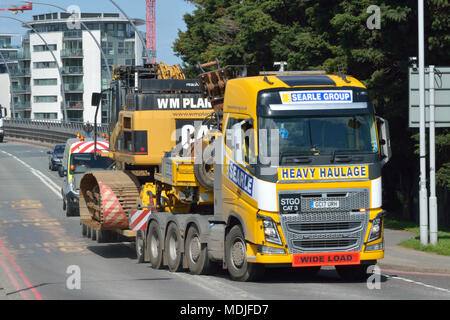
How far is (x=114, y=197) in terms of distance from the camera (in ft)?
70.0

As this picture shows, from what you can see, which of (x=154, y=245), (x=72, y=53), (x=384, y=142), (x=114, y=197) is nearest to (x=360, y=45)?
(x=114, y=197)

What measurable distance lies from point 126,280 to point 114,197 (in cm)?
422

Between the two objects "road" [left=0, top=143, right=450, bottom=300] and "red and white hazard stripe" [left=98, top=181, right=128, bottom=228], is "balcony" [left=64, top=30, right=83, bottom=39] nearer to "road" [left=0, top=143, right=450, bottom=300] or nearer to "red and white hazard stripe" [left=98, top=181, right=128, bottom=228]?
"road" [left=0, top=143, right=450, bottom=300]

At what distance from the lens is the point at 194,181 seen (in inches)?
729

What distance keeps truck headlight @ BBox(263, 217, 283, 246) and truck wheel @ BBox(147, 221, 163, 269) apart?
175 inches

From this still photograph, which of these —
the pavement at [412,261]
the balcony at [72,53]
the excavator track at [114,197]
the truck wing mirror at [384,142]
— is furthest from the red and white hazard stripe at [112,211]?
the balcony at [72,53]

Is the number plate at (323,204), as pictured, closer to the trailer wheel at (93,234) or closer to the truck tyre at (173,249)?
the truck tyre at (173,249)

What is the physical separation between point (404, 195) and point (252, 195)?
666 inches

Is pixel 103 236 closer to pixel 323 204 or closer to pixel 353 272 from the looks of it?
pixel 353 272

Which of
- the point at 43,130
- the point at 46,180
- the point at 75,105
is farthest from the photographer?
the point at 75,105

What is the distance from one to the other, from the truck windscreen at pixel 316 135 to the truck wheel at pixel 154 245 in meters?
4.96

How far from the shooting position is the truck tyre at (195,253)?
17.4 m

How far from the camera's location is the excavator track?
837 inches

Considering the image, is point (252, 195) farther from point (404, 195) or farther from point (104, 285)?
point (404, 195)
